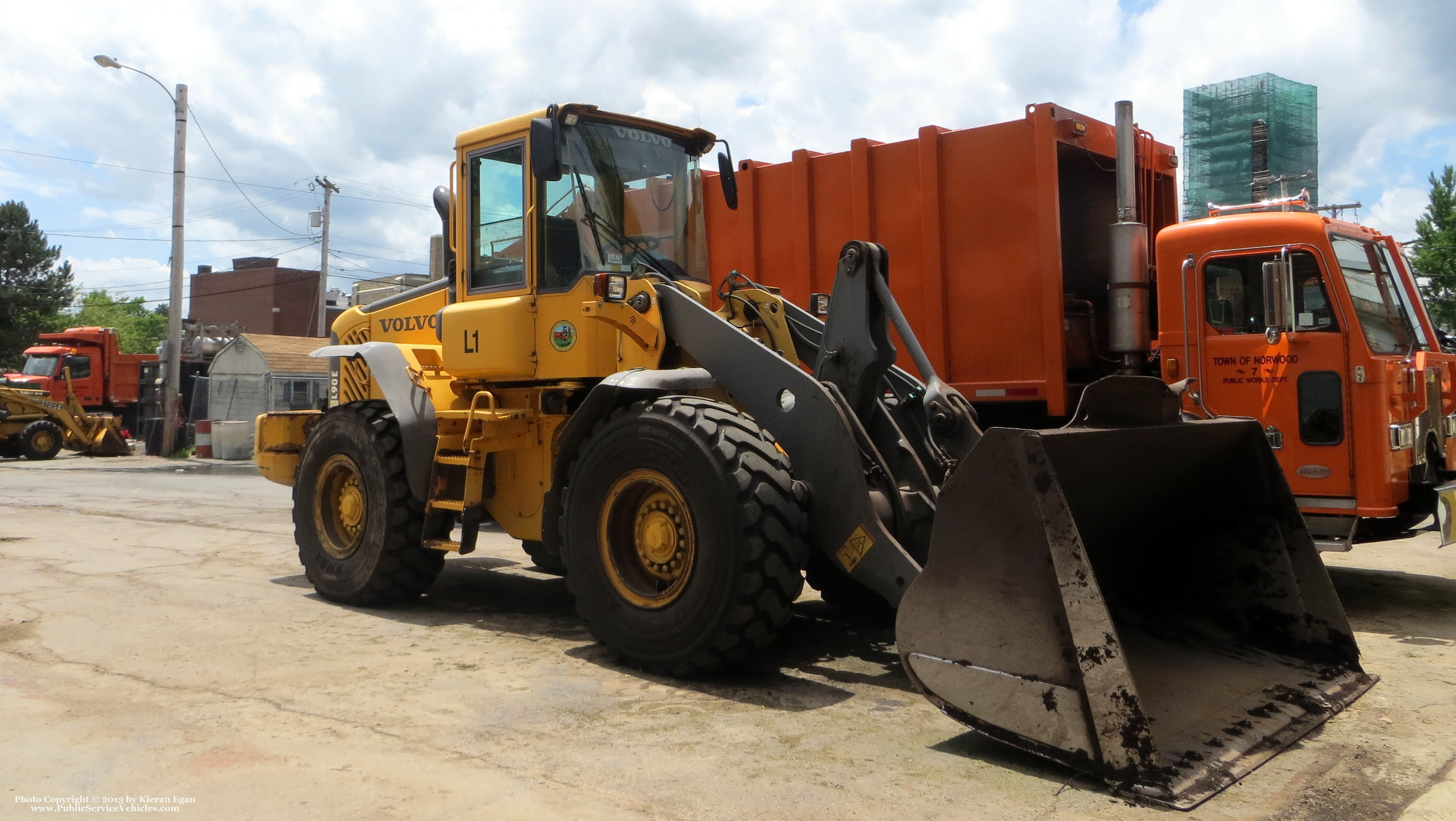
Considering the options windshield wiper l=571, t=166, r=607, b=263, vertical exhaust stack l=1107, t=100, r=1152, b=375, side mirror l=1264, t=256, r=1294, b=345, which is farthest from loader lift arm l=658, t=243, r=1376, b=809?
vertical exhaust stack l=1107, t=100, r=1152, b=375

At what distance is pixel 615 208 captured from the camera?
20.8ft

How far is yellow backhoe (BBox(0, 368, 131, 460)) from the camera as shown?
82.6ft

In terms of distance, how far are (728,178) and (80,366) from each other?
2773cm

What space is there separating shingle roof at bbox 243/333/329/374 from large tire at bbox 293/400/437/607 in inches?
791

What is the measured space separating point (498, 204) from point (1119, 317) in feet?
14.6

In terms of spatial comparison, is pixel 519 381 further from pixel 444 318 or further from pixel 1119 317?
pixel 1119 317

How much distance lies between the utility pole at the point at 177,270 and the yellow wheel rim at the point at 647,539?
72.0ft

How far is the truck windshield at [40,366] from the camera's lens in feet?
93.5

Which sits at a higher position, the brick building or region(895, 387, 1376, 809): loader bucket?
the brick building

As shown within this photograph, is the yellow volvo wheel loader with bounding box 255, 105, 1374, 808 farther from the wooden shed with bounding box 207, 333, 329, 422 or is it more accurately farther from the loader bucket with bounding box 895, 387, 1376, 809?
the wooden shed with bounding box 207, 333, 329, 422

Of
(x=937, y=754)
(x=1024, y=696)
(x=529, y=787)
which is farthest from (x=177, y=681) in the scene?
(x=1024, y=696)

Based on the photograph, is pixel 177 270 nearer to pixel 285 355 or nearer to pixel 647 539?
pixel 285 355

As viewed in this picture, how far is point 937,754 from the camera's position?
4.02 m

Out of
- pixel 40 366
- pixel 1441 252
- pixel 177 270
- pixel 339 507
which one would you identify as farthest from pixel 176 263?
pixel 1441 252
